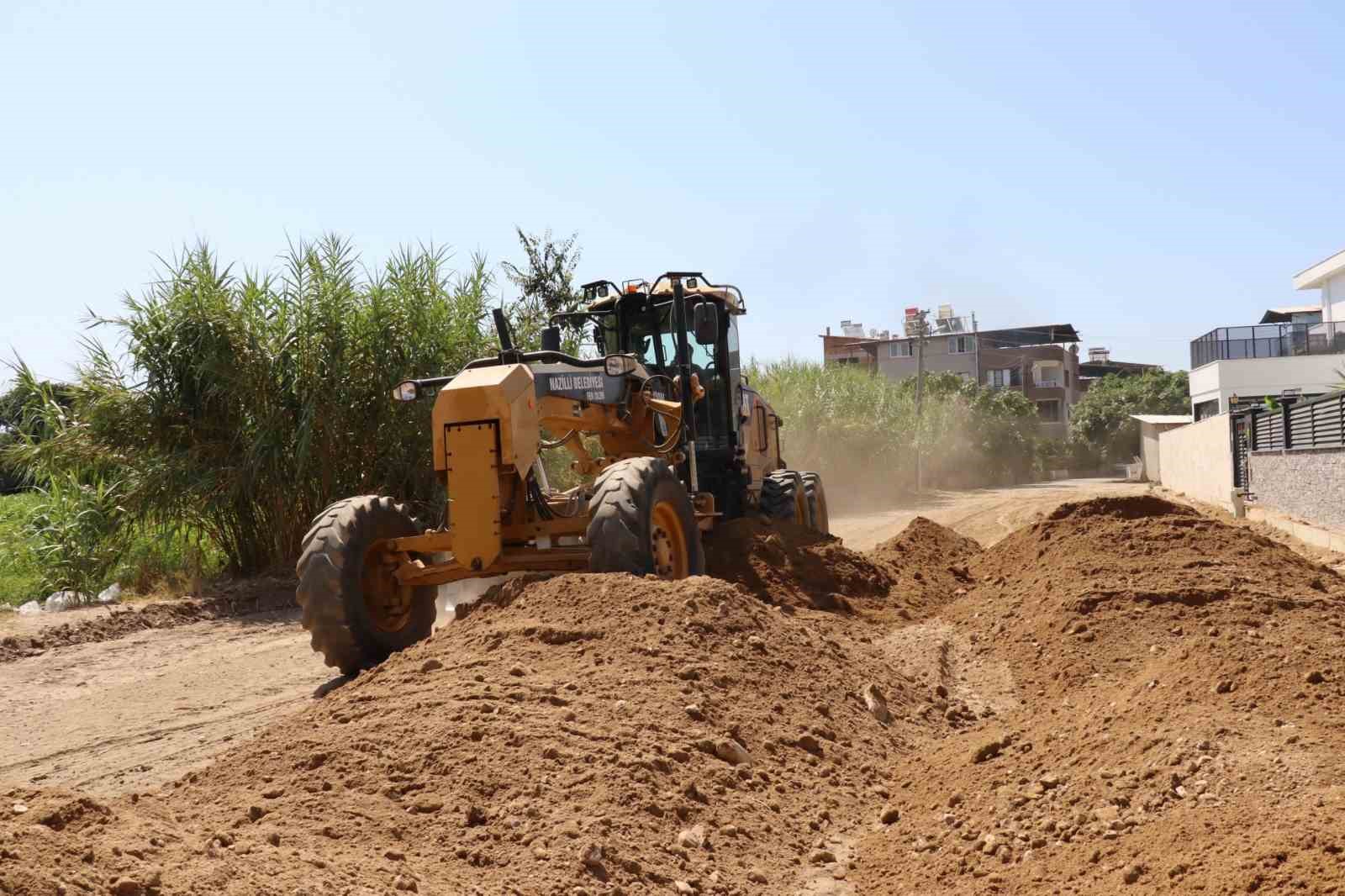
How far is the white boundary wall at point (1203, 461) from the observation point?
74.4ft

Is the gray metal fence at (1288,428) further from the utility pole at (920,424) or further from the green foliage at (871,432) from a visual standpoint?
the utility pole at (920,424)

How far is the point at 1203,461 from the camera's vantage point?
25641 mm

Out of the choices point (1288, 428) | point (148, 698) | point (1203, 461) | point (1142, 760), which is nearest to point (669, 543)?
point (148, 698)

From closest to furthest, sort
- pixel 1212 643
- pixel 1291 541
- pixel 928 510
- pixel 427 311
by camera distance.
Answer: pixel 1212 643 → pixel 427 311 → pixel 1291 541 → pixel 928 510

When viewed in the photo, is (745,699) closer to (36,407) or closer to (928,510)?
(36,407)

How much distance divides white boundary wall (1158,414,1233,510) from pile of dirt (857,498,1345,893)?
14.9 metres

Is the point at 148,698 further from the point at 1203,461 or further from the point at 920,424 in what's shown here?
the point at 920,424

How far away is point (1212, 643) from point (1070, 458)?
188ft

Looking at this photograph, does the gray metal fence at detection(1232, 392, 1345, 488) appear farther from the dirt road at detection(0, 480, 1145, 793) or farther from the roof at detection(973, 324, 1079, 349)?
the roof at detection(973, 324, 1079, 349)

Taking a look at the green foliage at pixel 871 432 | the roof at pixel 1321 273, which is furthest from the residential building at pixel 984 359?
the roof at pixel 1321 273

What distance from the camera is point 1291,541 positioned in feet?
51.0

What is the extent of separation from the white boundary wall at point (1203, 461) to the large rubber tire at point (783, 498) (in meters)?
12.1

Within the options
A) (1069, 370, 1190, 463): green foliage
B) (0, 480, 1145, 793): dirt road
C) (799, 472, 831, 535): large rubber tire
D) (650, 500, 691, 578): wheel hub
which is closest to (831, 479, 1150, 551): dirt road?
(799, 472, 831, 535): large rubber tire

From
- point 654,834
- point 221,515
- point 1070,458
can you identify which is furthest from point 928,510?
point 1070,458
